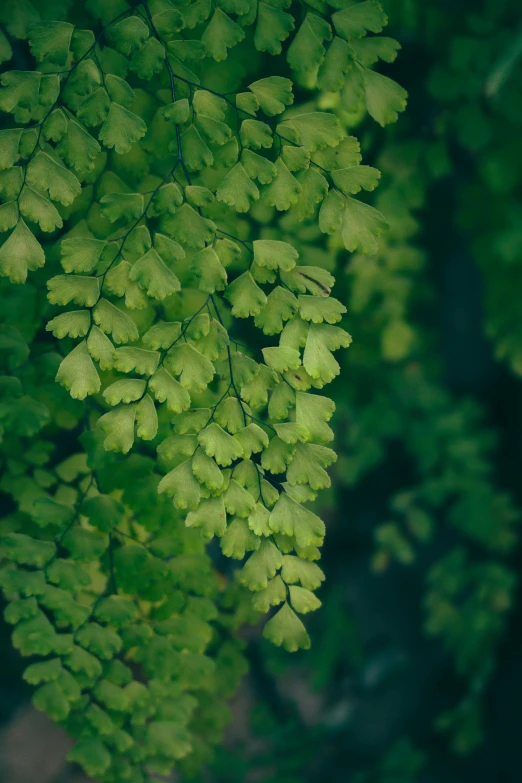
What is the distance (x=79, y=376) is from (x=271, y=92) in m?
0.53

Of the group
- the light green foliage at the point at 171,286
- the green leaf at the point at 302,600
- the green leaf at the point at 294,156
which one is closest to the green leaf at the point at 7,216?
the light green foliage at the point at 171,286

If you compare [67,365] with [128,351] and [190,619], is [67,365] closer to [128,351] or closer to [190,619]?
[128,351]

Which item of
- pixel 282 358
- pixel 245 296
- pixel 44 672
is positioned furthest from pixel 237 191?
pixel 44 672

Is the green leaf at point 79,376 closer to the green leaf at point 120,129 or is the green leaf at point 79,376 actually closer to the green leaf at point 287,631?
the green leaf at point 120,129

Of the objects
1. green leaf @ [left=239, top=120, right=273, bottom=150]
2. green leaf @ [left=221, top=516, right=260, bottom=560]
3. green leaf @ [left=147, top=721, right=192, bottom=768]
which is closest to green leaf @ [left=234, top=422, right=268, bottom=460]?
green leaf @ [left=221, top=516, right=260, bottom=560]

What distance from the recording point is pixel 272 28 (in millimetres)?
1017

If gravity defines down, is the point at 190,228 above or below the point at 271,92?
below

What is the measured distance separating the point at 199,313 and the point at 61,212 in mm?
384

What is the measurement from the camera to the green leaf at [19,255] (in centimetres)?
98

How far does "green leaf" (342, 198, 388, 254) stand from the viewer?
1.04 metres

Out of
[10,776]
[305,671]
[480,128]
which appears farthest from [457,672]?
[480,128]

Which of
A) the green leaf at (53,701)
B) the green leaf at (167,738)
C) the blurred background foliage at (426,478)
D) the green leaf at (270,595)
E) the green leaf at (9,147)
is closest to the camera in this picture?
the green leaf at (9,147)

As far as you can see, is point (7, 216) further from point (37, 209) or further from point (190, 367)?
point (190, 367)

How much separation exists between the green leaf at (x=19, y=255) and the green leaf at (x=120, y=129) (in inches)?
7.2
